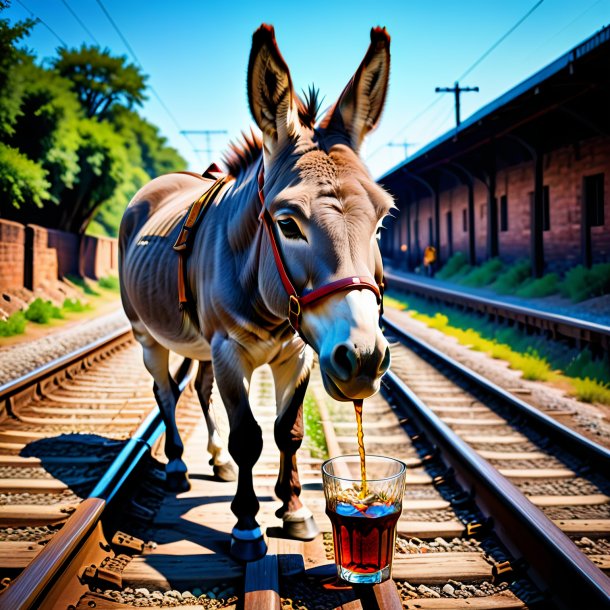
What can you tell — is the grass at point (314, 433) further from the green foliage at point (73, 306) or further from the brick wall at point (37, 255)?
the green foliage at point (73, 306)

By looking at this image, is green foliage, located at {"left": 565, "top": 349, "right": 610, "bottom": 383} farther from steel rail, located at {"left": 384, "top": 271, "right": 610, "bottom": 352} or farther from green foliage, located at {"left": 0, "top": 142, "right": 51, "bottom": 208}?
green foliage, located at {"left": 0, "top": 142, "right": 51, "bottom": 208}

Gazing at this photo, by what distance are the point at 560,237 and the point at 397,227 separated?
22319mm

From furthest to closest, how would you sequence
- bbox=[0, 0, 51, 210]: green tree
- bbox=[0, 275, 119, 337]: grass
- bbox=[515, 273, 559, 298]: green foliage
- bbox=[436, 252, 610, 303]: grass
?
bbox=[515, 273, 559, 298]: green foliage < bbox=[436, 252, 610, 303]: grass < bbox=[0, 275, 119, 337]: grass < bbox=[0, 0, 51, 210]: green tree

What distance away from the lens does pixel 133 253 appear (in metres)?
4.15

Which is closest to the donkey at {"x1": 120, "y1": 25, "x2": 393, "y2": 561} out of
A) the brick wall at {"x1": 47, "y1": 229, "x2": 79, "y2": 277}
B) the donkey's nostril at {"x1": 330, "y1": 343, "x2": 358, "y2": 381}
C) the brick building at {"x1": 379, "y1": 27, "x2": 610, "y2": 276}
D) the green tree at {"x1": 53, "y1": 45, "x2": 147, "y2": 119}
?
the donkey's nostril at {"x1": 330, "y1": 343, "x2": 358, "y2": 381}

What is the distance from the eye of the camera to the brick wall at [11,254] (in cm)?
995

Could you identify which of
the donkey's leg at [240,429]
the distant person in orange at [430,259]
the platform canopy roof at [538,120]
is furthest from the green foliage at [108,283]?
the donkey's leg at [240,429]

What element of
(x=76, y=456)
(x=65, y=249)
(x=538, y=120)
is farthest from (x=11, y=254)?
(x=538, y=120)

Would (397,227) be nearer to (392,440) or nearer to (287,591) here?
(392,440)

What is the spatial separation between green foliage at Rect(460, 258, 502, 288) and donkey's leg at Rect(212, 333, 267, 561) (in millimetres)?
18509

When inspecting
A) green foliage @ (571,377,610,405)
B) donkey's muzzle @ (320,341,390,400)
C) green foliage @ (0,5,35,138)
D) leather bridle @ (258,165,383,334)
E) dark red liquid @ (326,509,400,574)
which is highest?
green foliage @ (0,5,35,138)

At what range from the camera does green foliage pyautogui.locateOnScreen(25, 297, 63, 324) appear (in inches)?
441

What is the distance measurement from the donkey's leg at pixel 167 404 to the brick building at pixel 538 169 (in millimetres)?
10347

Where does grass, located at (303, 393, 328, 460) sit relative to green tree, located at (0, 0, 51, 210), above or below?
below
